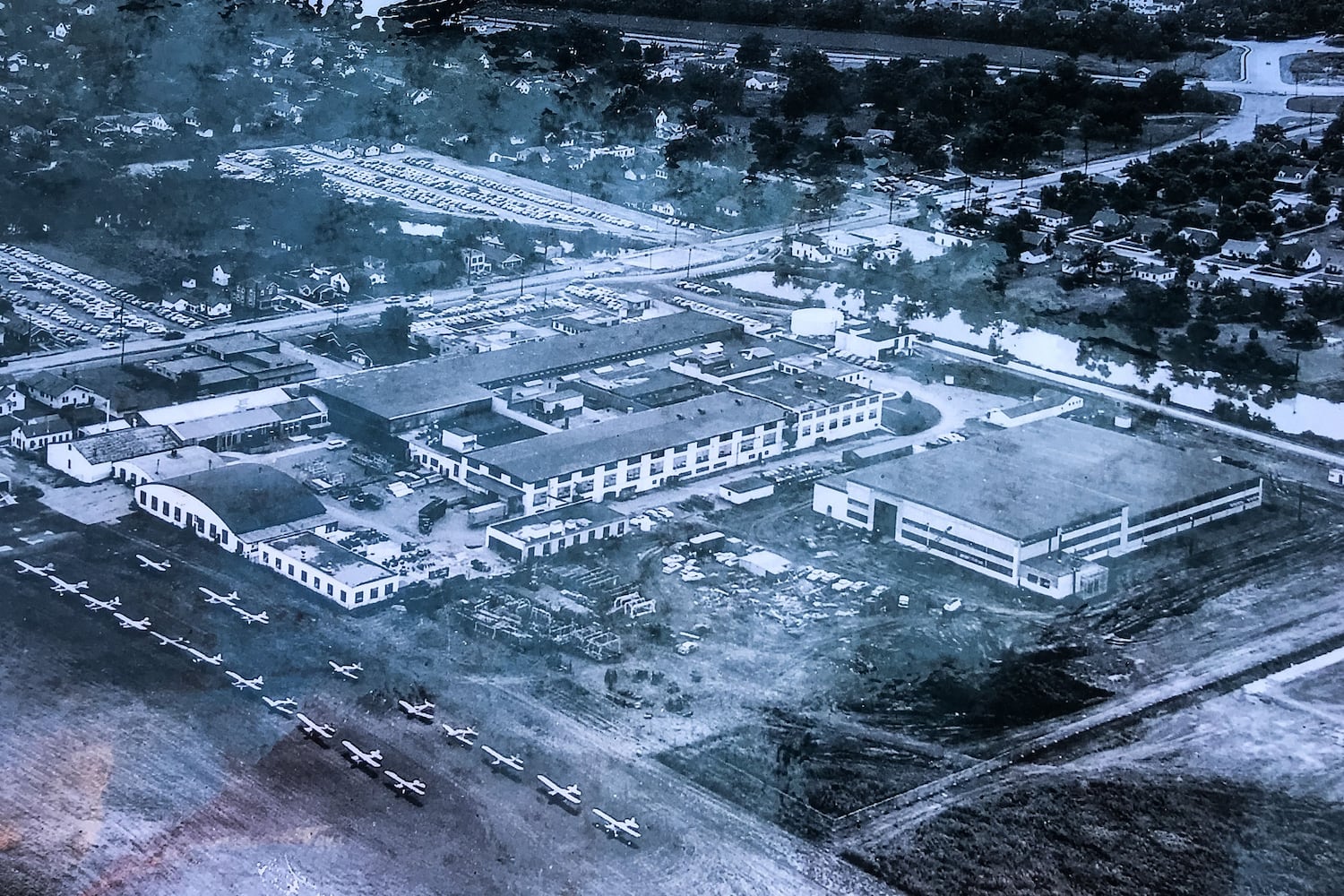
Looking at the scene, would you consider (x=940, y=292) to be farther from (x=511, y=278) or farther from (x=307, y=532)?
(x=307, y=532)

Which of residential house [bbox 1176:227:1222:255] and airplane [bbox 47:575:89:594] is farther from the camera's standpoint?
residential house [bbox 1176:227:1222:255]

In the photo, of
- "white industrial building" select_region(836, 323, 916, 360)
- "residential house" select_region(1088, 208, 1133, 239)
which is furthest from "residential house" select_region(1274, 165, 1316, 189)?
"white industrial building" select_region(836, 323, 916, 360)

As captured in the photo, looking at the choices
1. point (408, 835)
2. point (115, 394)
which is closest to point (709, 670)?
point (408, 835)

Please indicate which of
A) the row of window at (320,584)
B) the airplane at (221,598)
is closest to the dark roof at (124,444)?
the row of window at (320,584)

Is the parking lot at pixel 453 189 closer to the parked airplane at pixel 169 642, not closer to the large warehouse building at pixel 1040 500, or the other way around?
the large warehouse building at pixel 1040 500

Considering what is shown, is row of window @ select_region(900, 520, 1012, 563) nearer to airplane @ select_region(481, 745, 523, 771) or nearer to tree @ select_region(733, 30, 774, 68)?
airplane @ select_region(481, 745, 523, 771)

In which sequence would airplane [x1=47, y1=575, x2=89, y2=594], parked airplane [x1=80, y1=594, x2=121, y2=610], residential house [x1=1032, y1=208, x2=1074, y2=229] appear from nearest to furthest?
parked airplane [x1=80, y1=594, x2=121, y2=610] → airplane [x1=47, y1=575, x2=89, y2=594] → residential house [x1=1032, y1=208, x2=1074, y2=229]

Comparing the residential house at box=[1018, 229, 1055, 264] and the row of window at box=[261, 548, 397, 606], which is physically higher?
the residential house at box=[1018, 229, 1055, 264]
